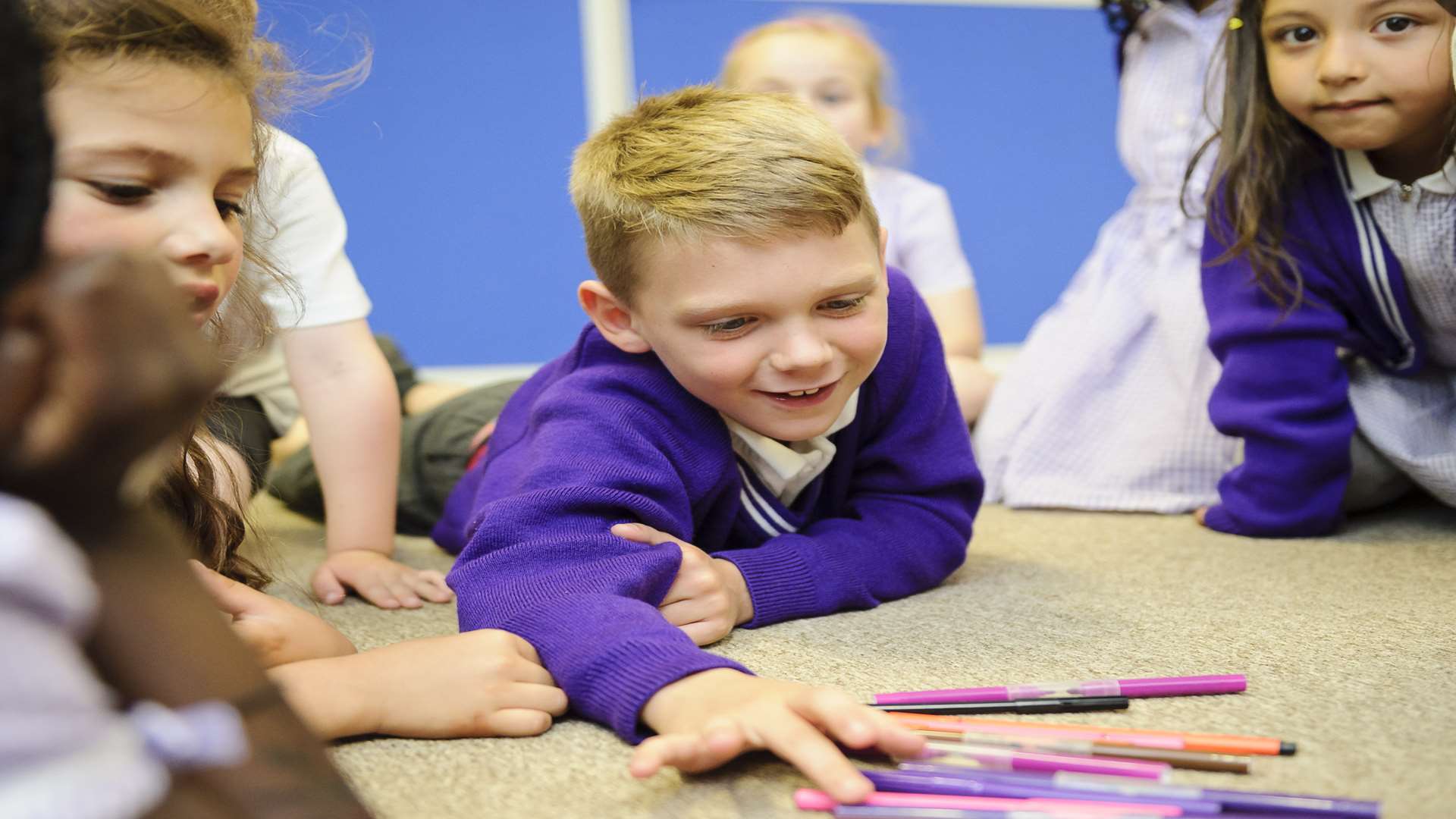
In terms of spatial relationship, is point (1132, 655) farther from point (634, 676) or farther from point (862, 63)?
point (862, 63)

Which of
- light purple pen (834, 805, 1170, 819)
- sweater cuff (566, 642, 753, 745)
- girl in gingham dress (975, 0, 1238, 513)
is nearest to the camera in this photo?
light purple pen (834, 805, 1170, 819)

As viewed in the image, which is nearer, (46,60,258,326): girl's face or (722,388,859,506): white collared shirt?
(46,60,258,326): girl's face

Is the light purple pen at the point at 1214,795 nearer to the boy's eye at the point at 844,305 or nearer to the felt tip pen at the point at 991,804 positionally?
the felt tip pen at the point at 991,804

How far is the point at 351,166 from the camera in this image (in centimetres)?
220

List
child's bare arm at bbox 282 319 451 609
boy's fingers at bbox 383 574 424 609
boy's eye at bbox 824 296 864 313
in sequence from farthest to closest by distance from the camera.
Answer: child's bare arm at bbox 282 319 451 609
boy's fingers at bbox 383 574 424 609
boy's eye at bbox 824 296 864 313

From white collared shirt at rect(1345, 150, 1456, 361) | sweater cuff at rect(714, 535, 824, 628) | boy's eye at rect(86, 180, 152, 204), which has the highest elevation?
boy's eye at rect(86, 180, 152, 204)

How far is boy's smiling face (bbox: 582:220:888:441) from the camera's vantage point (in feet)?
2.73

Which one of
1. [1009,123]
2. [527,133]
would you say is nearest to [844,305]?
[527,133]

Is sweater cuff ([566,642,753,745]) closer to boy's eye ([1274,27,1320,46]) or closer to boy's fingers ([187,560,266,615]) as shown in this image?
boy's fingers ([187,560,266,615])

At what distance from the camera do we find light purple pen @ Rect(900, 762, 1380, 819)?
0.51m

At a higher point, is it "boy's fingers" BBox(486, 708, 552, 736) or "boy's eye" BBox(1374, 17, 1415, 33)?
"boy's eye" BBox(1374, 17, 1415, 33)

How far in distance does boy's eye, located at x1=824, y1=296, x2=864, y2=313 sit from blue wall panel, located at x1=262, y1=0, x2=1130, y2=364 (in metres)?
1.40

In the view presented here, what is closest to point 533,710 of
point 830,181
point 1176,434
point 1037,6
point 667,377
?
point 667,377

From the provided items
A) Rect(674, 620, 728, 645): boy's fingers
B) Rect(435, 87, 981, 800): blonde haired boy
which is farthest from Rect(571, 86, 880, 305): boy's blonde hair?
Rect(674, 620, 728, 645): boy's fingers
